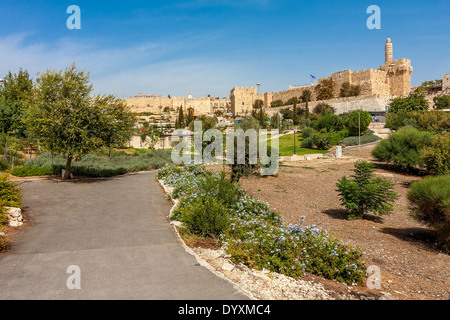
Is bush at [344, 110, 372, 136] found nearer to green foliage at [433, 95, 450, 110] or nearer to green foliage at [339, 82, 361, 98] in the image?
green foliage at [433, 95, 450, 110]

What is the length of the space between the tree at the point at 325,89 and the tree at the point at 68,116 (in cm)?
7062

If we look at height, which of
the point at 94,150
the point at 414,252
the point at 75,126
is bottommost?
the point at 414,252

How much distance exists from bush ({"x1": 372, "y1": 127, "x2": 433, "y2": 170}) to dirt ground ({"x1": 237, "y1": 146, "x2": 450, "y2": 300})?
2248 millimetres

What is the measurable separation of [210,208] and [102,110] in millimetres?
11893

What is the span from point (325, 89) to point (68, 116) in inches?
2878

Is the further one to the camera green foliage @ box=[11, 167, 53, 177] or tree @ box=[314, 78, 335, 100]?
tree @ box=[314, 78, 335, 100]

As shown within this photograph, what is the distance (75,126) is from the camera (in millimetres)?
16594

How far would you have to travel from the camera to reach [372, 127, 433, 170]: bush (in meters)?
22.8

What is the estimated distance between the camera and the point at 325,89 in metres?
81.1

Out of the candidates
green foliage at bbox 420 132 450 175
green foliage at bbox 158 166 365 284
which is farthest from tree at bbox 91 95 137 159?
green foliage at bbox 420 132 450 175

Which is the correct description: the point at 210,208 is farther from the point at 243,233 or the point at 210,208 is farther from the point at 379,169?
the point at 379,169

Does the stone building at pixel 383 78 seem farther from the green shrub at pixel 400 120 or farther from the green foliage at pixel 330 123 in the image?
the green shrub at pixel 400 120

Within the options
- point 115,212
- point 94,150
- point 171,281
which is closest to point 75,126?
point 94,150

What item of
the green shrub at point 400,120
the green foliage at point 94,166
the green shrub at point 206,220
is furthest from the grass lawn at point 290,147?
the green shrub at point 206,220
